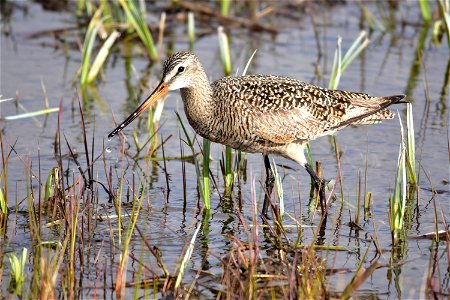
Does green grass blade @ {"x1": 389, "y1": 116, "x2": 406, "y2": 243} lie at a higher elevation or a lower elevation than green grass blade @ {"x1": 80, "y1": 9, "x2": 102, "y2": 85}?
lower

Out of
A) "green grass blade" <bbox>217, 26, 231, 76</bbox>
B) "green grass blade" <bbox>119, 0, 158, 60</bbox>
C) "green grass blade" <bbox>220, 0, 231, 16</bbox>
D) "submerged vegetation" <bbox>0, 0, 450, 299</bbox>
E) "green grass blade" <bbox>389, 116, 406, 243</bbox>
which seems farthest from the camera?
"green grass blade" <bbox>220, 0, 231, 16</bbox>

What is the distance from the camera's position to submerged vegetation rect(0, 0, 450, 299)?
20.2ft

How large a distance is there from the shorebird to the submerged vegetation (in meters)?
0.25

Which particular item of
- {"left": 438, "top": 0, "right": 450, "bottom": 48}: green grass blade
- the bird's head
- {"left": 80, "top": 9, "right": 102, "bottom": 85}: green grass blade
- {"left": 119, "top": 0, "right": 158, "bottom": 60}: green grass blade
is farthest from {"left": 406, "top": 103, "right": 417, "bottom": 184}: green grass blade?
{"left": 119, "top": 0, "right": 158, "bottom": 60}: green grass blade

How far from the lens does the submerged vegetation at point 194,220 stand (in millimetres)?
6168

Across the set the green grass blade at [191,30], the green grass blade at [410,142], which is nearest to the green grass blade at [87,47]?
the green grass blade at [191,30]

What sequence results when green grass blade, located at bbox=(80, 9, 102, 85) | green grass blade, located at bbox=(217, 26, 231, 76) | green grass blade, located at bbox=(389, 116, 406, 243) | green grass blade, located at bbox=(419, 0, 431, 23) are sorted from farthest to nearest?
green grass blade, located at bbox=(419, 0, 431, 23)
green grass blade, located at bbox=(217, 26, 231, 76)
green grass blade, located at bbox=(80, 9, 102, 85)
green grass blade, located at bbox=(389, 116, 406, 243)

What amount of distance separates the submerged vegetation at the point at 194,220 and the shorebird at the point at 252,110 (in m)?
0.25

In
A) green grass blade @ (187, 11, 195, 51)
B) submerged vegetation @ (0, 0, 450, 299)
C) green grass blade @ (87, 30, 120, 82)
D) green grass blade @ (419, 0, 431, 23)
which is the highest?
green grass blade @ (419, 0, 431, 23)

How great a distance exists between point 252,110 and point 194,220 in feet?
3.62

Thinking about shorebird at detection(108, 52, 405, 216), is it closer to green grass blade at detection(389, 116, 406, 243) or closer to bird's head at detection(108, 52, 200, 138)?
bird's head at detection(108, 52, 200, 138)

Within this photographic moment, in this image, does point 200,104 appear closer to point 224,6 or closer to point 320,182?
point 320,182

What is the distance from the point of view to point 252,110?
7969mm

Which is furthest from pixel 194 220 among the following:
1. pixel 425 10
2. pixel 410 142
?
pixel 425 10
